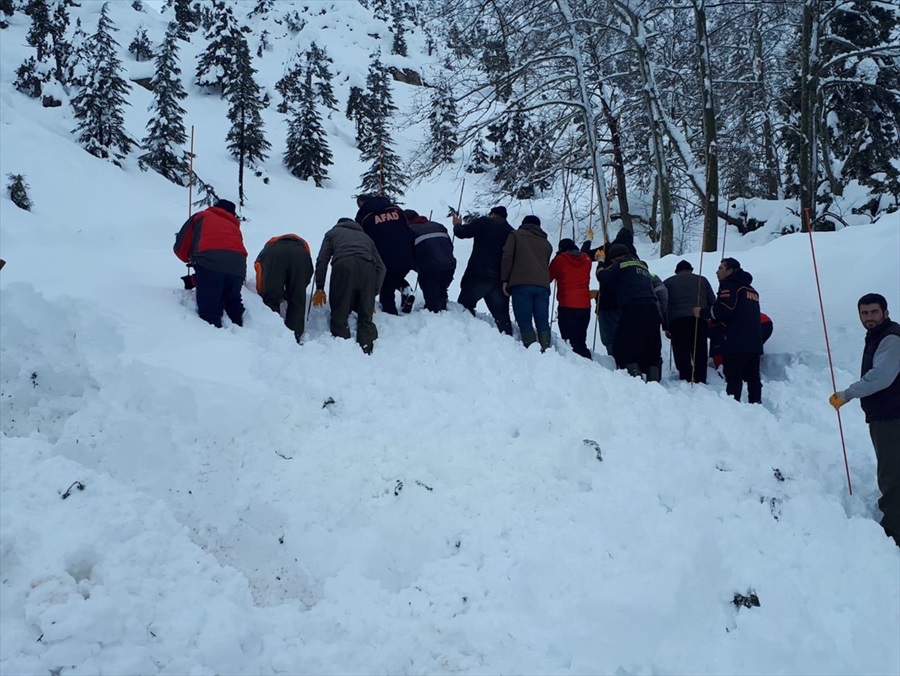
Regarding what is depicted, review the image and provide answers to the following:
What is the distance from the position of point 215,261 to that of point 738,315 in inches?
210

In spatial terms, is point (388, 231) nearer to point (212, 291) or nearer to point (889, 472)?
point (212, 291)

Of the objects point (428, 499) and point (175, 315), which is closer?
point (428, 499)

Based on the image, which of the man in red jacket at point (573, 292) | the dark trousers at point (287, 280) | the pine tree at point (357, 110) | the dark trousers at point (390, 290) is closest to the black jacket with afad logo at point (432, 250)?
the dark trousers at point (390, 290)

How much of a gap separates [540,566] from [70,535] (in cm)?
268

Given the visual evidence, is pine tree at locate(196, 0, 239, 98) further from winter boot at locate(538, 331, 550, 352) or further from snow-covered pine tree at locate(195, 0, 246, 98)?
winter boot at locate(538, 331, 550, 352)

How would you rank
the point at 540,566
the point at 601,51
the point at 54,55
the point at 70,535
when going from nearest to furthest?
the point at 70,535 → the point at 540,566 → the point at 601,51 → the point at 54,55

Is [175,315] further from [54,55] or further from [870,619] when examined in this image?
[54,55]

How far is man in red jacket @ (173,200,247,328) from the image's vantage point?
604 cm

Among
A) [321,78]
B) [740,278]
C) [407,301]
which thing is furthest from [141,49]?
[740,278]

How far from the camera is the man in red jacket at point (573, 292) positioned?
7.70 metres

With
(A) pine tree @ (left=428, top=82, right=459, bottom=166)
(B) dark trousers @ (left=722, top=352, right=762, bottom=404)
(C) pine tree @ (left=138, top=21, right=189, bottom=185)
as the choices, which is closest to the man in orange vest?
(B) dark trousers @ (left=722, top=352, right=762, bottom=404)

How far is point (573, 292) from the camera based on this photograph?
7.70 m

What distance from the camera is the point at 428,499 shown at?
452 centimetres

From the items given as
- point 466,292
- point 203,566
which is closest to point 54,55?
point 466,292
